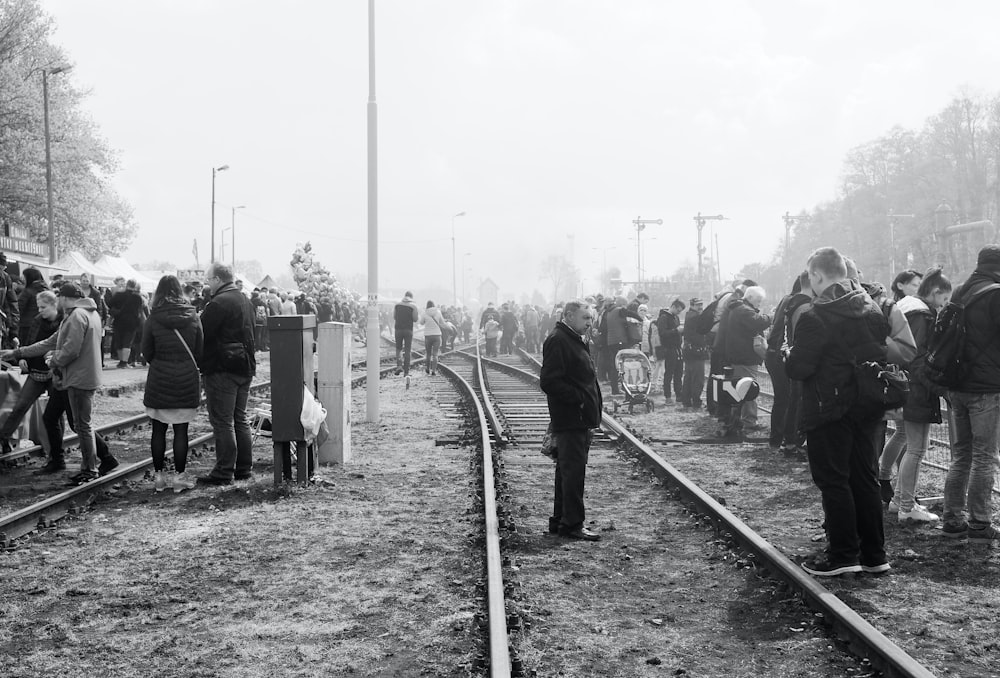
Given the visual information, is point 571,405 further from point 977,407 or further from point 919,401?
point 977,407

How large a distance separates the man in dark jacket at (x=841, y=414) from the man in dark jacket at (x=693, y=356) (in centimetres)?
937

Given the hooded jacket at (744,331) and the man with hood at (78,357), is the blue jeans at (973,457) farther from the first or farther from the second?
the man with hood at (78,357)

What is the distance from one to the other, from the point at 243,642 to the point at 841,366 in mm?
3709

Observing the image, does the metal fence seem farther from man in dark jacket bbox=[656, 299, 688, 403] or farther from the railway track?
man in dark jacket bbox=[656, 299, 688, 403]

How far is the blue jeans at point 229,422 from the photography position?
9211 millimetres

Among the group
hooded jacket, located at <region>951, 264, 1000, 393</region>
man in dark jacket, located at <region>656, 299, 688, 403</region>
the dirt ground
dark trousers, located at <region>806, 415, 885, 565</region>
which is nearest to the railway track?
the dirt ground

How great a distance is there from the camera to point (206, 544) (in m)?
7.28

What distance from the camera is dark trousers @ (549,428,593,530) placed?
761 centimetres

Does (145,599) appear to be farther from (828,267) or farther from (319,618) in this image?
(828,267)

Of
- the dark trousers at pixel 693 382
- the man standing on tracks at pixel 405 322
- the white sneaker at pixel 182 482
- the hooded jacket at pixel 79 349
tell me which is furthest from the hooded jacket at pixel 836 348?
the man standing on tracks at pixel 405 322

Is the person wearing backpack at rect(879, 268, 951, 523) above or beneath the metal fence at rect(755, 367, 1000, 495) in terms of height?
above

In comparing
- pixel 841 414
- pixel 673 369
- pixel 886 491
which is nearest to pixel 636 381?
pixel 673 369

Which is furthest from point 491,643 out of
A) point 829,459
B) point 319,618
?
point 829,459

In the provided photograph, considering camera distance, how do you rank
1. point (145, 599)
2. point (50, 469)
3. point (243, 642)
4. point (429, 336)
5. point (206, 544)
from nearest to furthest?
1. point (243, 642)
2. point (145, 599)
3. point (206, 544)
4. point (50, 469)
5. point (429, 336)
